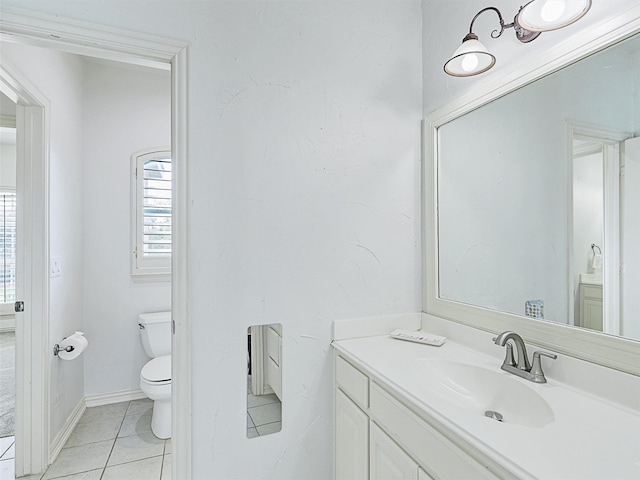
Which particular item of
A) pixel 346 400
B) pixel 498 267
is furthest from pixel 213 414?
pixel 498 267

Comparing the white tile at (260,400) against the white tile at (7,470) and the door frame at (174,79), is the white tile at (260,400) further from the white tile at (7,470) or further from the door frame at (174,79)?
the white tile at (7,470)

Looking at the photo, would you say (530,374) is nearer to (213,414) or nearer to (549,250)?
(549,250)

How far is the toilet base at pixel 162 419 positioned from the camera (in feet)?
7.20

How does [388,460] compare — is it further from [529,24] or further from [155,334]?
[155,334]

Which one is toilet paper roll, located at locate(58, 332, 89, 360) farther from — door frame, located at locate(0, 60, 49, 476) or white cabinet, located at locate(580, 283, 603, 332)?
white cabinet, located at locate(580, 283, 603, 332)

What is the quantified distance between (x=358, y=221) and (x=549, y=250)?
745mm

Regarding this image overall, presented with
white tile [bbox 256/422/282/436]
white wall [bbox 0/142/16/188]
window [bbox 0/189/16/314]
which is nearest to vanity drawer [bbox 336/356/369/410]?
white tile [bbox 256/422/282/436]

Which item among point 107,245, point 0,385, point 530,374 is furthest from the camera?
point 0,385

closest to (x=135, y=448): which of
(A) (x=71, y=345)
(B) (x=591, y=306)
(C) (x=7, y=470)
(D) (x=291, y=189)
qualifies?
(C) (x=7, y=470)

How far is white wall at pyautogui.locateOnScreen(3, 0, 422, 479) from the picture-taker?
1.36m

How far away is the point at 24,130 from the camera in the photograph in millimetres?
1829

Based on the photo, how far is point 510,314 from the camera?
4.28 ft

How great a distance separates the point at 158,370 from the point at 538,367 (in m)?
2.14

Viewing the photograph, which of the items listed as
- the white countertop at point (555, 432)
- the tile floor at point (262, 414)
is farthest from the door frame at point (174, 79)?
the white countertop at point (555, 432)
